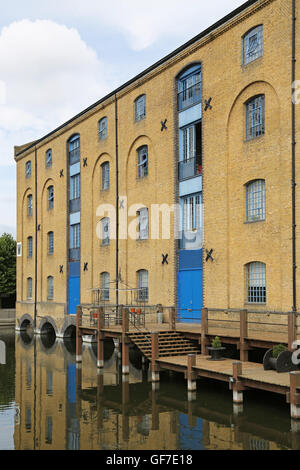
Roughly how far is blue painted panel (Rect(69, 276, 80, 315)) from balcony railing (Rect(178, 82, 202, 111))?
44.7 feet

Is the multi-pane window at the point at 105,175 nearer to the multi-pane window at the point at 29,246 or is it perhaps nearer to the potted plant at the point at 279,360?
the multi-pane window at the point at 29,246

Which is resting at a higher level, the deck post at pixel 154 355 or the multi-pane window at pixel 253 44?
the multi-pane window at pixel 253 44

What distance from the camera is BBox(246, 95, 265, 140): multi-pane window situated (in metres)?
19.9

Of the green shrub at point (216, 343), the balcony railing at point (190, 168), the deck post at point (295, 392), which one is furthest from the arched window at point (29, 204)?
the deck post at point (295, 392)

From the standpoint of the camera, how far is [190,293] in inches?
908

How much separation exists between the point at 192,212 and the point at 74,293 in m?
12.6

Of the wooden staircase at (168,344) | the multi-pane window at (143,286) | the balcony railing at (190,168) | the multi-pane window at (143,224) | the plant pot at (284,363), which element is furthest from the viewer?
the multi-pane window at (143,286)

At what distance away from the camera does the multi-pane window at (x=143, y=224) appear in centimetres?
2603

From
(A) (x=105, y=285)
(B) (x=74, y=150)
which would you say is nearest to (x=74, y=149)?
(B) (x=74, y=150)

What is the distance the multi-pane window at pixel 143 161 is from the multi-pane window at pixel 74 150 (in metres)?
7.33

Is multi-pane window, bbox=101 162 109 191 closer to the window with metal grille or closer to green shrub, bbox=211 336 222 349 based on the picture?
the window with metal grille

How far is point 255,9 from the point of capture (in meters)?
19.9

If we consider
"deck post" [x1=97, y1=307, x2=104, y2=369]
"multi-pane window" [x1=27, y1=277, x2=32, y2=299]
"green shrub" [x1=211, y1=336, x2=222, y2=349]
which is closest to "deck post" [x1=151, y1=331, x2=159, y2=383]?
"green shrub" [x1=211, y1=336, x2=222, y2=349]

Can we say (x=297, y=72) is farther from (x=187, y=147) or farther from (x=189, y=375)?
(x=189, y=375)
